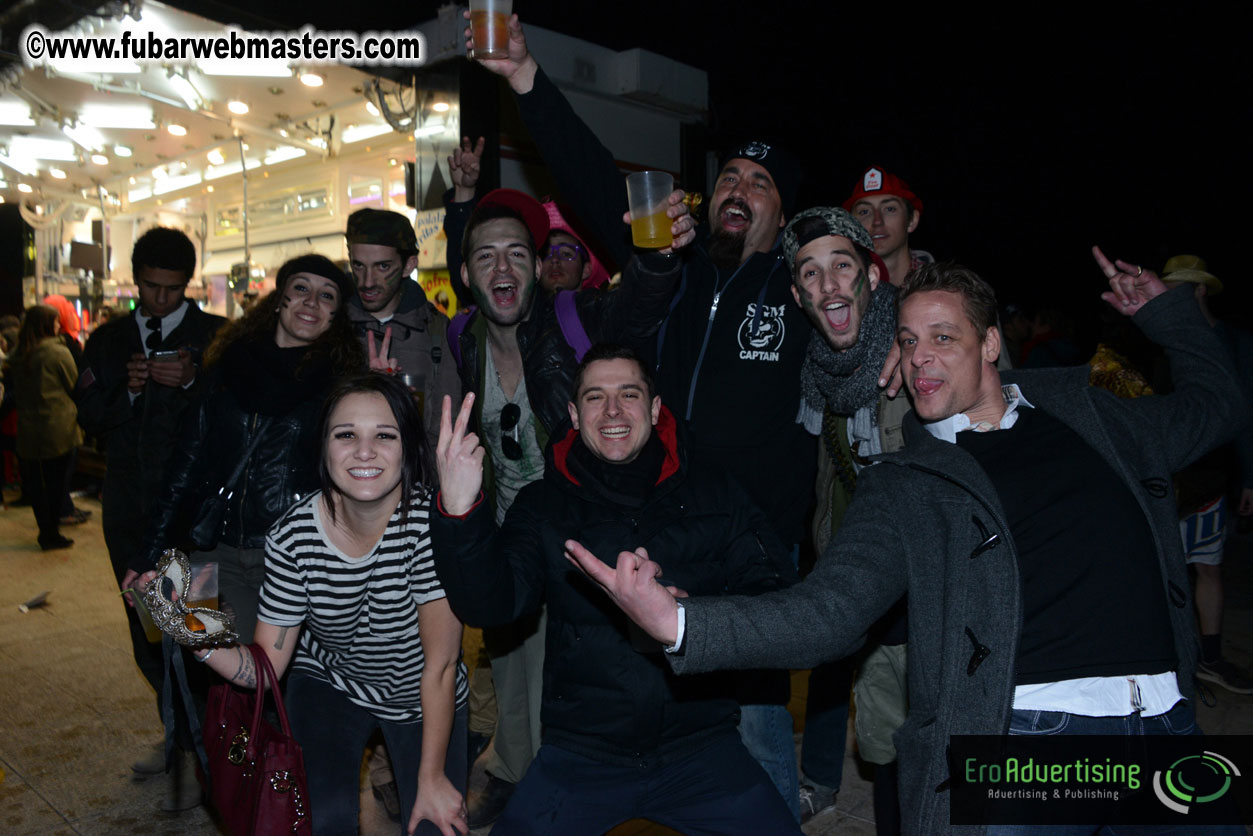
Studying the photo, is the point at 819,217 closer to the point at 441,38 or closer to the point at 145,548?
the point at 145,548

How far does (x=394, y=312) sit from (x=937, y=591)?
8.73ft

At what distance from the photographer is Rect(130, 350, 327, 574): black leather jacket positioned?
305cm

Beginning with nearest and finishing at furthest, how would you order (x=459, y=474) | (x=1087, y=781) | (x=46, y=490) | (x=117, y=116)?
(x=1087, y=781), (x=459, y=474), (x=46, y=490), (x=117, y=116)

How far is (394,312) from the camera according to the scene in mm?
→ 3732

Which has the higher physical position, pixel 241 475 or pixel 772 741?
pixel 241 475

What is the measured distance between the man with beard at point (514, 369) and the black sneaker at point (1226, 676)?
369 centimetres

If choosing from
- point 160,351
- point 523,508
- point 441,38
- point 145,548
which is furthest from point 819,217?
point 441,38

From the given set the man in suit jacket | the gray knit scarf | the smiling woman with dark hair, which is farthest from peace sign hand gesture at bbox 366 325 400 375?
the gray knit scarf

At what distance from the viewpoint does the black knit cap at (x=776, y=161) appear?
10.1 feet

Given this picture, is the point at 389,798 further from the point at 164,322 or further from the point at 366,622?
the point at 164,322

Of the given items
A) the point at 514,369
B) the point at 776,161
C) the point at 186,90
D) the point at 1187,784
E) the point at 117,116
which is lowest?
the point at 1187,784

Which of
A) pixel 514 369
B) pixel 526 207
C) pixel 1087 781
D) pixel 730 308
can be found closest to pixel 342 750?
pixel 514 369

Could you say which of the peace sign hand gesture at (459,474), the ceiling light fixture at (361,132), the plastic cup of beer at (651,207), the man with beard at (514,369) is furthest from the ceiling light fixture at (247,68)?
the peace sign hand gesture at (459,474)

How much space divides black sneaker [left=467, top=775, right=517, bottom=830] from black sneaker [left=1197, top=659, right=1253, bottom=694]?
3.72 metres
